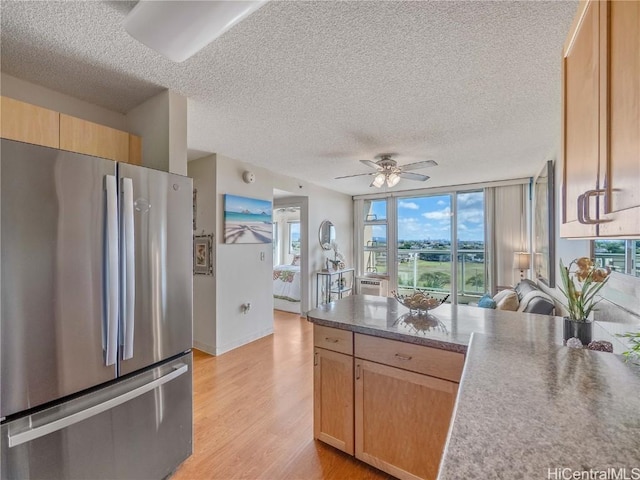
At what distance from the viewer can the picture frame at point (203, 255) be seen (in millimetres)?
3441

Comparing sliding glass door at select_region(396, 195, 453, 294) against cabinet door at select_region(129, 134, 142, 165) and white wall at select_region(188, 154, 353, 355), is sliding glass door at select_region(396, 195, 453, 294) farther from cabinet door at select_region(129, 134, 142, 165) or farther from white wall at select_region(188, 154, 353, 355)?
cabinet door at select_region(129, 134, 142, 165)

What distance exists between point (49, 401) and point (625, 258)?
2.89 meters

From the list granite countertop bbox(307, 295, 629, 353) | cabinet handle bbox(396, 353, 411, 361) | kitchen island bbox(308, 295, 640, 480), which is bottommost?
cabinet handle bbox(396, 353, 411, 361)

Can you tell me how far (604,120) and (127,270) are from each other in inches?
75.3

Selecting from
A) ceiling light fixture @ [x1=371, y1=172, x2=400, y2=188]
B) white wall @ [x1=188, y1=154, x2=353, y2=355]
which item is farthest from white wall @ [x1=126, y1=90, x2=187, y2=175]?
ceiling light fixture @ [x1=371, y1=172, x2=400, y2=188]

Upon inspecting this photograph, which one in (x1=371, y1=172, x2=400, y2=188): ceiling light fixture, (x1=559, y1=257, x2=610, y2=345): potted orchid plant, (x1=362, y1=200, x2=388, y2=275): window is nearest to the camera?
(x1=559, y1=257, x2=610, y2=345): potted orchid plant

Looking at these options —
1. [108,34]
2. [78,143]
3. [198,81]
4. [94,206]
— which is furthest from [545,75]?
[78,143]

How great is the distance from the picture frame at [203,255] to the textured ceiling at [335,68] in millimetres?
1196

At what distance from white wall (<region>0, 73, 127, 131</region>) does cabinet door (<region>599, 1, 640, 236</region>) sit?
9.19ft

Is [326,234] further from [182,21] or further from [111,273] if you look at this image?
[182,21]

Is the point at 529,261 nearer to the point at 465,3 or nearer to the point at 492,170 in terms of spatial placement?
the point at 492,170

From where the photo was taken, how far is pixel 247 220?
3754mm

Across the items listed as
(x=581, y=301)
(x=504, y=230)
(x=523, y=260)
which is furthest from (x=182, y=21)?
(x=504, y=230)

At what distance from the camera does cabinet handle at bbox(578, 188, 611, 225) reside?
0.74 metres
